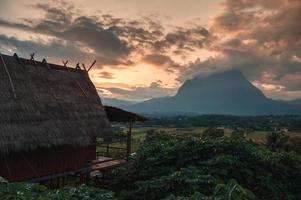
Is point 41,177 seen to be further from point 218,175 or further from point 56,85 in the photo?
point 218,175

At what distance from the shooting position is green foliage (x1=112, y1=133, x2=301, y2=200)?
37.2 ft

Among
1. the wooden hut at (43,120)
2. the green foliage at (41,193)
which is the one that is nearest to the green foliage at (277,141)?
the wooden hut at (43,120)

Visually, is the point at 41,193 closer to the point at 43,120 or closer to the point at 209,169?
the point at 209,169

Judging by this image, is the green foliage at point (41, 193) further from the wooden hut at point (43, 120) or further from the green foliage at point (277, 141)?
the green foliage at point (277, 141)

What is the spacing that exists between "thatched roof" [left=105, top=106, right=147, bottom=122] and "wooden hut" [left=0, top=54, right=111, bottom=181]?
1.11m

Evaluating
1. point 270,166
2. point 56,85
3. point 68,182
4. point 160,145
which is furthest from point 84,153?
point 270,166

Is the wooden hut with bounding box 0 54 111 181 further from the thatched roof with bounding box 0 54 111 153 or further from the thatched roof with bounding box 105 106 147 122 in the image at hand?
the thatched roof with bounding box 105 106 147 122

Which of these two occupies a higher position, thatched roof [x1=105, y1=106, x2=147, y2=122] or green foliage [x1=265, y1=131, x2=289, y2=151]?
thatched roof [x1=105, y1=106, x2=147, y2=122]

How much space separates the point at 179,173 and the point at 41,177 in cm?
707

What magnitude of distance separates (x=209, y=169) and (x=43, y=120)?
7395mm

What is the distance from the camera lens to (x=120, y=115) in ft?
66.6

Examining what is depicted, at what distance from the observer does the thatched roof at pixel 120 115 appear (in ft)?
64.6

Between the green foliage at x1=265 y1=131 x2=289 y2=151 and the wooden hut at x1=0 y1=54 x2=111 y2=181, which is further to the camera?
the green foliage at x1=265 y1=131 x2=289 y2=151

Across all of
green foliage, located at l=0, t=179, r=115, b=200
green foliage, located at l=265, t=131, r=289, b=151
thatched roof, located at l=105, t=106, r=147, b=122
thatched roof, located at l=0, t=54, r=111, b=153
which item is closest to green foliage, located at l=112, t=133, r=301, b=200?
green foliage, located at l=0, t=179, r=115, b=200
